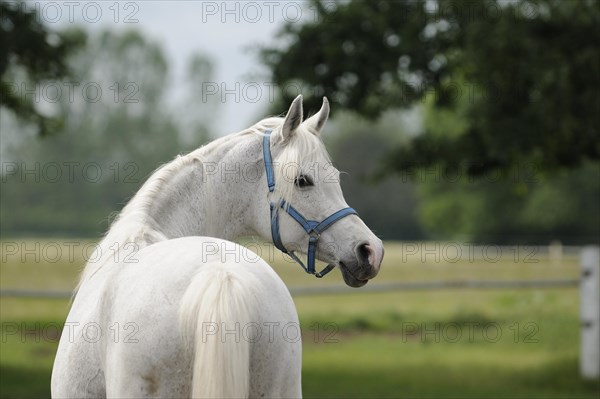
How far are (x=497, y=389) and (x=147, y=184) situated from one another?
24.5 feet

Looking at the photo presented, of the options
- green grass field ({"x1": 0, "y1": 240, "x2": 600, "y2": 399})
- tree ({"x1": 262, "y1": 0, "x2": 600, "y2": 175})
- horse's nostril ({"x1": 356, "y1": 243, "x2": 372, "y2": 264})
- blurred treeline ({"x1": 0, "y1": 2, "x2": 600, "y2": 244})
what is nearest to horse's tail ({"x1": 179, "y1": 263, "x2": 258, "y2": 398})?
horse's nostril ({"x1": 356, "y1": 243, "x2": 372, "y2": 264})

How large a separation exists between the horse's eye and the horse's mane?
0.9 inches

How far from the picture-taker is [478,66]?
34.2 ft

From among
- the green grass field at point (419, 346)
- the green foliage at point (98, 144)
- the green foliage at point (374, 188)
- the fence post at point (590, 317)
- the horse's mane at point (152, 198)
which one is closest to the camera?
the horse's mane at point (152, 198)

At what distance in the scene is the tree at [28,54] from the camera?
33.4 ft

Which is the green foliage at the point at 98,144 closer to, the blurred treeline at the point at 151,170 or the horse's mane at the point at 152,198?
the blurred treeline at the point at 151,170

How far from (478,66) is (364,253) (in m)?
7.41

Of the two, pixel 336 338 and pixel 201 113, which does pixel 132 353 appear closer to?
pixel 336 338

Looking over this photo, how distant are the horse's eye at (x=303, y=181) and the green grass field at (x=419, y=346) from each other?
2432mm

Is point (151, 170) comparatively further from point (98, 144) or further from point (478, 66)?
point (478, 66)

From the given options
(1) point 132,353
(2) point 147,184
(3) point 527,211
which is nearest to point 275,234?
(2) point 147,184

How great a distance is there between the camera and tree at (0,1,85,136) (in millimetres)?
10180

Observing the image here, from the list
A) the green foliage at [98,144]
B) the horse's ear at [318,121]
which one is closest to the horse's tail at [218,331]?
the horse's ear at [318,121]

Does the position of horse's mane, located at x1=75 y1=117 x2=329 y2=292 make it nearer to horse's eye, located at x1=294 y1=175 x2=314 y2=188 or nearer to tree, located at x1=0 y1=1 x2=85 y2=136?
horse's eye, located at x1=294 y1=175 x2=314 y2=188
